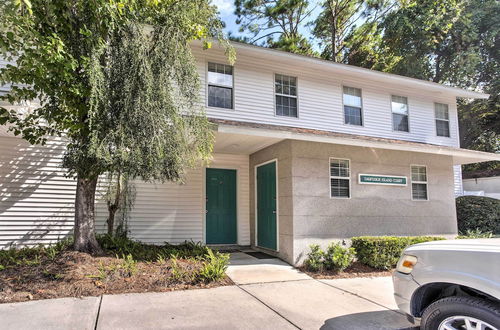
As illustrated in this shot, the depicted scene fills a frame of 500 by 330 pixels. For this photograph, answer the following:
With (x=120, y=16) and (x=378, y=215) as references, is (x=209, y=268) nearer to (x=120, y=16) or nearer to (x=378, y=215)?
(x=120, y=16)

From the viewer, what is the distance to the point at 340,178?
834cm

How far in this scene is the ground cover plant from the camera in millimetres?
4848

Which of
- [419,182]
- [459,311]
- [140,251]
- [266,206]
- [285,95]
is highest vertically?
[285,95]

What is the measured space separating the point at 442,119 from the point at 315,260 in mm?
8611

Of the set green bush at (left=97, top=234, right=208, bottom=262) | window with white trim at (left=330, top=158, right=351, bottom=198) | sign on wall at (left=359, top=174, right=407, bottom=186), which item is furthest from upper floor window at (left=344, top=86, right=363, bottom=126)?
green bush at (left=97, top=234, right=208, bottom=262)

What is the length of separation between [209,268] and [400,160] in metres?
6.42

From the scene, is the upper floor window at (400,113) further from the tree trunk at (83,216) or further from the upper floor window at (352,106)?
the tree trunk at (83,216)

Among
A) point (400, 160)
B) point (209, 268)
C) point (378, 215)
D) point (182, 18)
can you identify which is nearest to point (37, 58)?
point (182, 18)

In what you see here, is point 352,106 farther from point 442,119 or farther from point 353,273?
point 353,273

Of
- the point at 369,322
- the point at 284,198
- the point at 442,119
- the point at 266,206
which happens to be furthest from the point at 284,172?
the point at 442,119

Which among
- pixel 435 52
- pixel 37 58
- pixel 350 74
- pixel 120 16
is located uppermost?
pixel 435 52

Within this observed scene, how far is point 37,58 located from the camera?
14.7 feet

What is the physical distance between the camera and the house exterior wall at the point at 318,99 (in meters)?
9.35

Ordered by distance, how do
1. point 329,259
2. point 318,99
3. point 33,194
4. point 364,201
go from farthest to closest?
1. point 318,99
2. point 364,201
3. point 33,194
4. point 329,259
